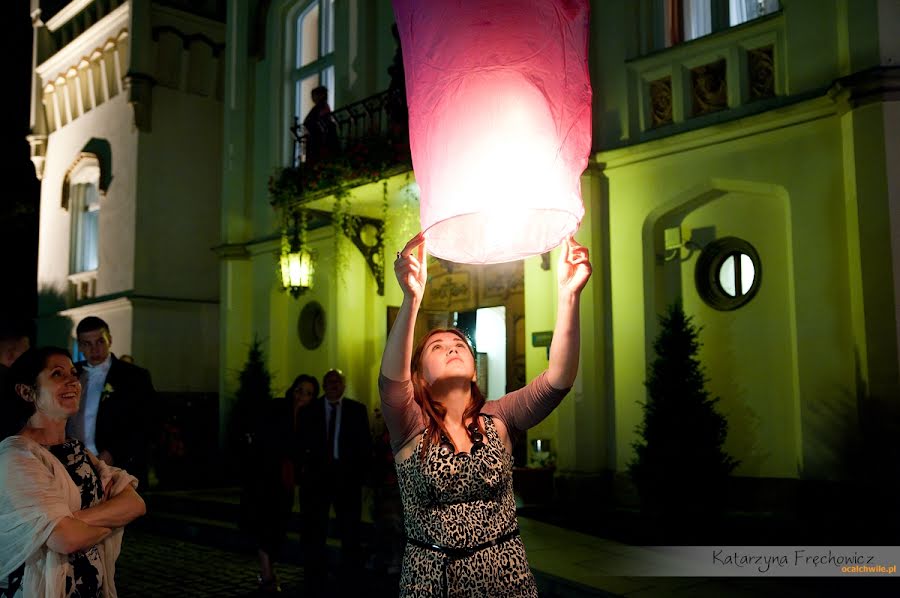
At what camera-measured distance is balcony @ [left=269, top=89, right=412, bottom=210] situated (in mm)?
12430

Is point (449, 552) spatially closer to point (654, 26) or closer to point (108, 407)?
point (108, 407)

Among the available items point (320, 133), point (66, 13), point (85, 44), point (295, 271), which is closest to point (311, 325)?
point (295, 271)

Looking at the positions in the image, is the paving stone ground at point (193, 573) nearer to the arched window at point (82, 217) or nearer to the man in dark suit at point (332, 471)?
the man in dark suit at point (332, 471)

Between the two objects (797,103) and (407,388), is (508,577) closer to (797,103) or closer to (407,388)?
(407,388)

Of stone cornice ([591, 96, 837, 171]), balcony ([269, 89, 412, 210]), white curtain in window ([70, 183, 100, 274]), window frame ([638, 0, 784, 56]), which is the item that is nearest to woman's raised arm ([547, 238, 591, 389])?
stone cornice ([591, 96, 837, 171])

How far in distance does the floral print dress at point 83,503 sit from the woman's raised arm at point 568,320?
1.83 meters

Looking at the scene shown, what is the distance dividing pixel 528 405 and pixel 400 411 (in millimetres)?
535

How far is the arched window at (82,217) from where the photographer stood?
21.6m

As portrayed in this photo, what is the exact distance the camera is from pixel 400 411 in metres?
3.09

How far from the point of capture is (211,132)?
20.6 metres

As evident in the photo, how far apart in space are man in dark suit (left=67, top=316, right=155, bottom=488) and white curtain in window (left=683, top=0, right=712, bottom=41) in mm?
8225

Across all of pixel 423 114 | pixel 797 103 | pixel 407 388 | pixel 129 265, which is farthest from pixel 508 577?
pixel 129 265

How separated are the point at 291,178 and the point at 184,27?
857 cm

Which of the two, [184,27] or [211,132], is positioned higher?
[184,27]
